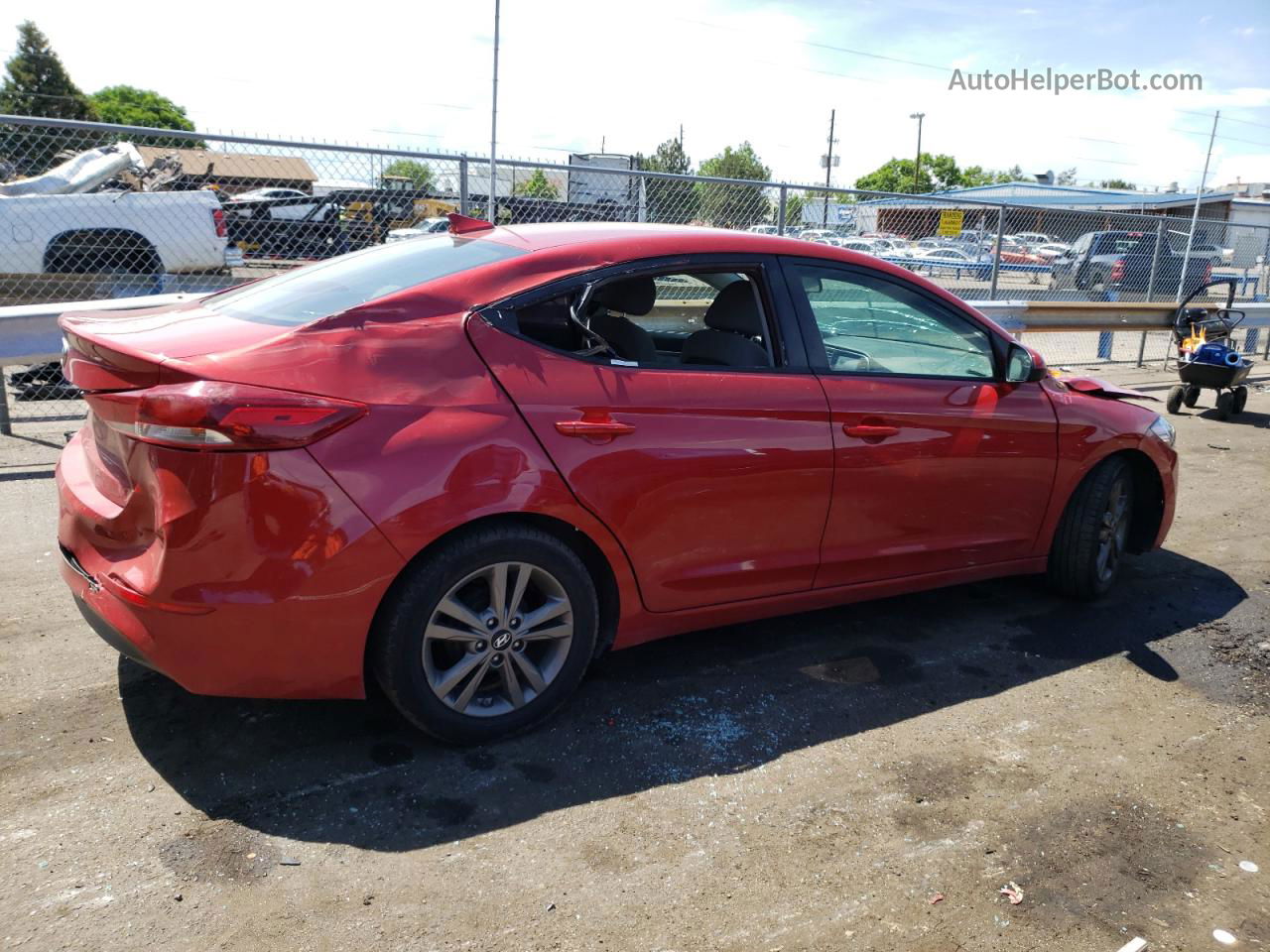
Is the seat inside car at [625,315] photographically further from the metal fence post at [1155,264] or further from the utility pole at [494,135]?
the metal fence post at [1155,264]

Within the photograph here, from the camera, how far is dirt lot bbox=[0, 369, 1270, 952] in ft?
8.13

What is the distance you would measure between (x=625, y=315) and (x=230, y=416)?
5.13 feet

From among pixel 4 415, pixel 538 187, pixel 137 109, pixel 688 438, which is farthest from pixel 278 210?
pixel 137 109

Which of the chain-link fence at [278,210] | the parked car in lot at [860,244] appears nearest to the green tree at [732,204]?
the chain-link fence at [278,210]

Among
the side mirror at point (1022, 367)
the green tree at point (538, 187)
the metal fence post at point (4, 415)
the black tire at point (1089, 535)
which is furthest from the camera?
the green tree at point (538, 187)

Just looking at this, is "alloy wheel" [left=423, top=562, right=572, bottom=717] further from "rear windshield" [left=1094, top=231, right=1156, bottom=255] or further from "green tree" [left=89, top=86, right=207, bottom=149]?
"green tree" [left=89, top=86, right=207, bottom=149]

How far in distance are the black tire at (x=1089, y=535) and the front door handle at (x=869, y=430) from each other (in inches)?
50.0

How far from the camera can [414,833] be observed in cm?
277

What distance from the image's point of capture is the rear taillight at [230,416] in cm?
269

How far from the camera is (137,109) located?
73.6 m

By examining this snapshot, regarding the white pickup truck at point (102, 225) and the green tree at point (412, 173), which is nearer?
the green tree at point (412, 173)

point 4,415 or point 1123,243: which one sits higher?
point 1123,243

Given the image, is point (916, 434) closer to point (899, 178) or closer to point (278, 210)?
point (278, 210)

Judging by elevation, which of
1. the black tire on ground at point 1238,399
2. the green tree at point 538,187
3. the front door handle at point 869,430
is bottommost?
the black tire on ground at point 1238,399
